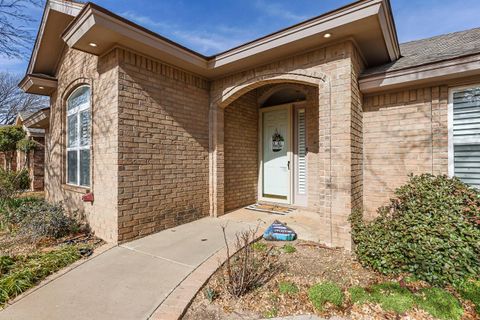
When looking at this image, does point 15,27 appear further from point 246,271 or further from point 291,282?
point 291,282

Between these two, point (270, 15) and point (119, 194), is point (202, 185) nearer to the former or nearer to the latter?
point (119, 194)

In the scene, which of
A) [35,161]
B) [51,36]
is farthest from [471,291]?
[35,161]

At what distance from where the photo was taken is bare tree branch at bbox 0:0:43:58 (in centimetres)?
548

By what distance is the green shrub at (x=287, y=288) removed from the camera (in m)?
2.76

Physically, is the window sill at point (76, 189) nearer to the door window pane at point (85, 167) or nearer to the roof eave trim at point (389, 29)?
the door window pane at point (85, 167)

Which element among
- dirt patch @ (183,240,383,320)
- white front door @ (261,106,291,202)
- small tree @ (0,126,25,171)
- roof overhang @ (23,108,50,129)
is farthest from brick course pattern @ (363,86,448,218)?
small tree @ (0,126,25,171)

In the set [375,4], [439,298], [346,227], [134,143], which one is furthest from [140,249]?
[375,4]

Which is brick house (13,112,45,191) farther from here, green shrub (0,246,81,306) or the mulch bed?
the mulch bed

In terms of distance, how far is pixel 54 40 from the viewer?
634 centimetres

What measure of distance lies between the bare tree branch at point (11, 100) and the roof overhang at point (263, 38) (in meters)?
25.1

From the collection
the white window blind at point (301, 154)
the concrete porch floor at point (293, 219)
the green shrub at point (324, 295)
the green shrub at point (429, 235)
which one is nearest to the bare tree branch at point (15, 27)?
the concrete porch floor at point (293, 219)

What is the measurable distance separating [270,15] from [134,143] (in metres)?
5.70

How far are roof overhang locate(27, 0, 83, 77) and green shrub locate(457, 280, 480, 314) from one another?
753cm

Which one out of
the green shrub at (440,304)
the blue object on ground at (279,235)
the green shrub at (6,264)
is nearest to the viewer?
the green shrub at (440,304)
